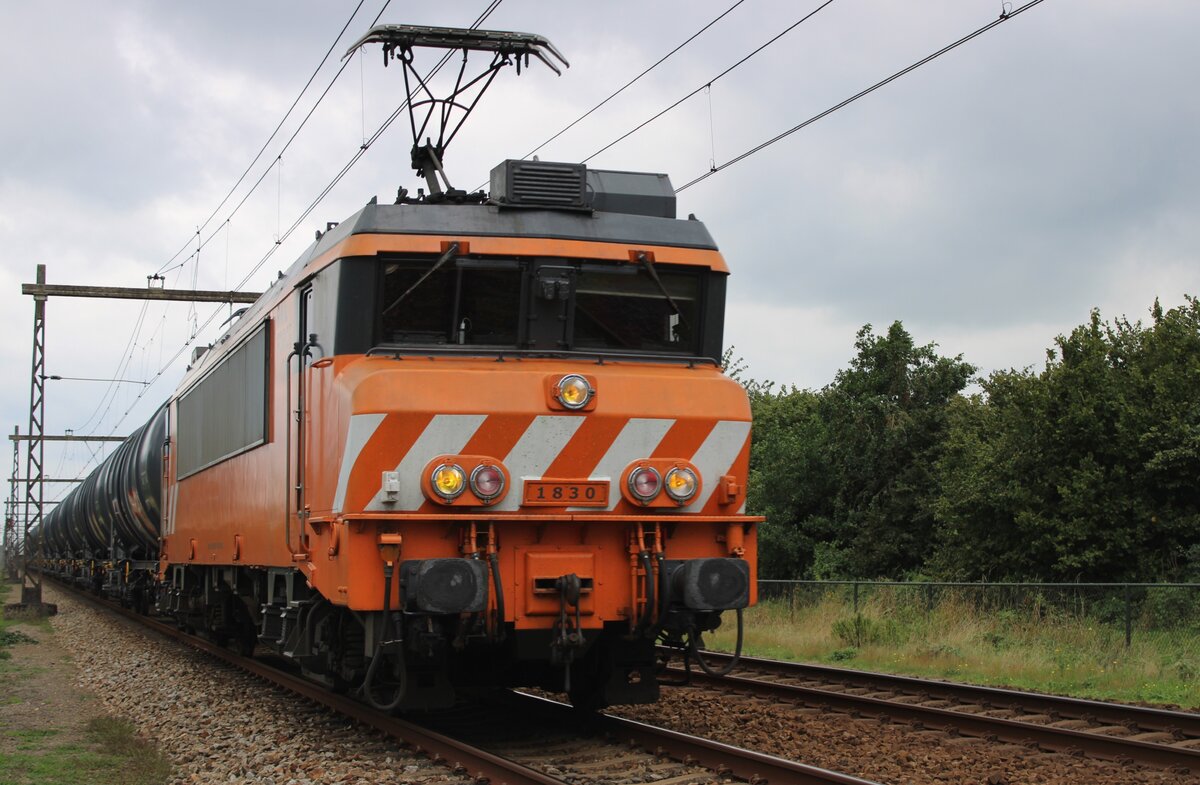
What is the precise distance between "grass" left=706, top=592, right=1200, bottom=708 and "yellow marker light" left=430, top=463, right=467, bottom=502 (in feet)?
23.4

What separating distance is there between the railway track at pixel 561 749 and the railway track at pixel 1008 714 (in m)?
2.24

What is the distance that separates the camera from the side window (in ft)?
36.6

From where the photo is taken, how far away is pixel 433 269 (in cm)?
845

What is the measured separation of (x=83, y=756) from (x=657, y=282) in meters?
5.50

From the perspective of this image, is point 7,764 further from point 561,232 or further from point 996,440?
point 996,440

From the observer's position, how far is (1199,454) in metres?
26.2

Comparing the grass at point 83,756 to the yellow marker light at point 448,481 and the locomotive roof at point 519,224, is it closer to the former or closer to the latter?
the yellow marker light at point 448,481

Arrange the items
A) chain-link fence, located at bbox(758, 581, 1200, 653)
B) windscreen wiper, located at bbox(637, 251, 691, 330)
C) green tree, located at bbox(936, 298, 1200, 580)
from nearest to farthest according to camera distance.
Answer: windscreen wiper, located at bbox(637, 251, 691, 330) < chain-link fence, located at bbox(758, 581, 1200, 653) < green tree, located at bbox(936, 298, 1200, 580)

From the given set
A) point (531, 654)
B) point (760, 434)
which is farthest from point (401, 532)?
point (760, 434)

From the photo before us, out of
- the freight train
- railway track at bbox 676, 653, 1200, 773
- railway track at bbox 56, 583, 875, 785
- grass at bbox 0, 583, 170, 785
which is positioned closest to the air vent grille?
the freight train

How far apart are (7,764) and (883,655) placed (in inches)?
406

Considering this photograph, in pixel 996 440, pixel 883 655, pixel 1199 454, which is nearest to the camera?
pixel 883 655

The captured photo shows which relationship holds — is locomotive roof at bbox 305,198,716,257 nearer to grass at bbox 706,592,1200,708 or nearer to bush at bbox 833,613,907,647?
grass at bbox 706,592,1200,708

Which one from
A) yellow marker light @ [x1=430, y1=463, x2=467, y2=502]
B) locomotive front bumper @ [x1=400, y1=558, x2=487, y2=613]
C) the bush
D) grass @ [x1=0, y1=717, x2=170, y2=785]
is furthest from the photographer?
the bush
